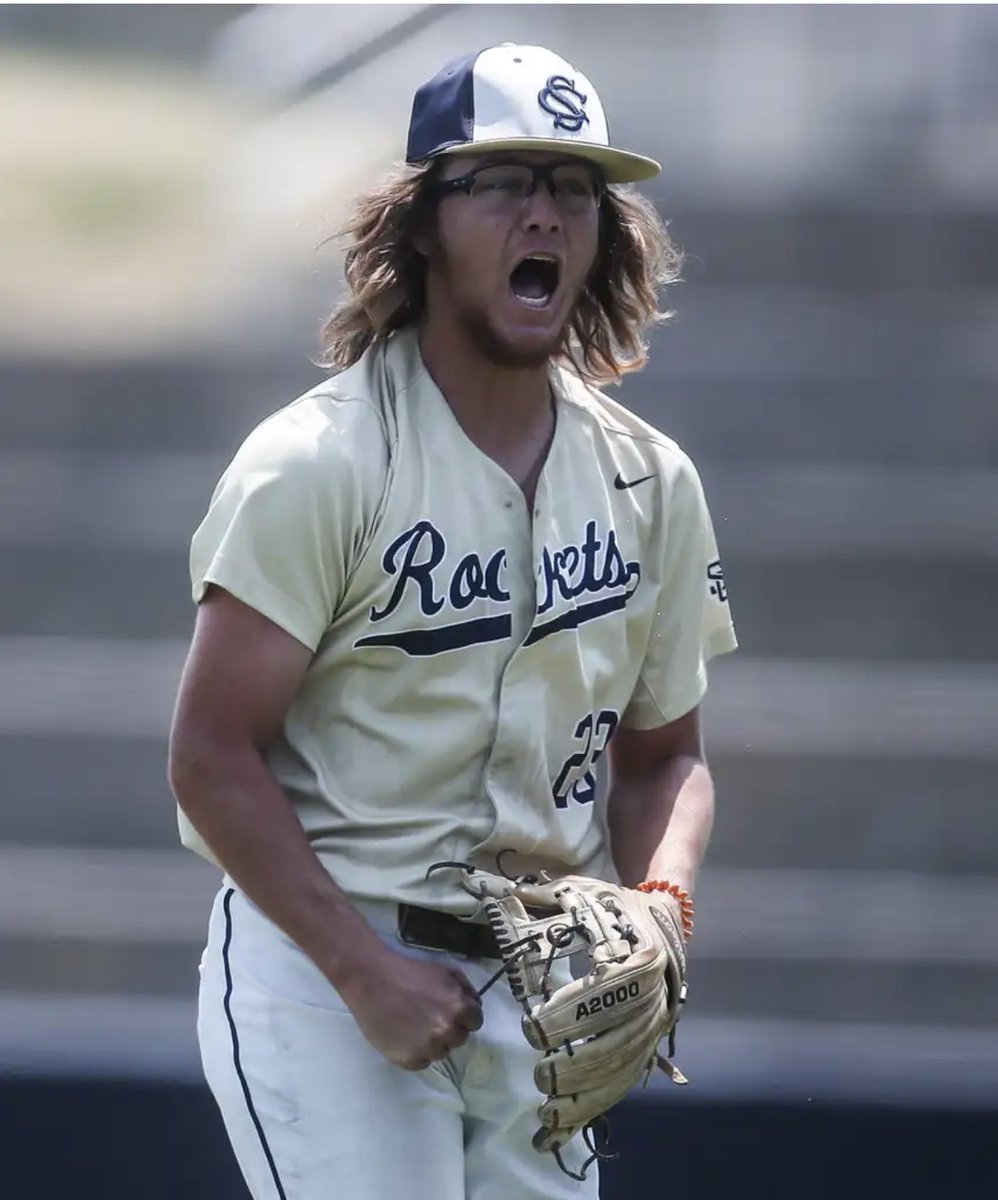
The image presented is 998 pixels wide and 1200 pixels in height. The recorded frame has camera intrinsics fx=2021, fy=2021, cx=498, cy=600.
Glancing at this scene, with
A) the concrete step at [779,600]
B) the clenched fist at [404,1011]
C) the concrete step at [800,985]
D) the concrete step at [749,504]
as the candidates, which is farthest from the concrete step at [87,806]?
the clenched fist at [404,1011]

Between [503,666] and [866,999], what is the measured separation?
4.36 ft

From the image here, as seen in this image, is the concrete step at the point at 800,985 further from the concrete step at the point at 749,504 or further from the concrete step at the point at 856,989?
the concrete step at the point at 749,504

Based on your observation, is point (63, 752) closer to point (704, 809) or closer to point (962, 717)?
point (704, 809)

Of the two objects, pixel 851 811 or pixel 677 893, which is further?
pixel 851 811

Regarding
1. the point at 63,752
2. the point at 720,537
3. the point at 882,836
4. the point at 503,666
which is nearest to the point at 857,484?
the point at 720,537

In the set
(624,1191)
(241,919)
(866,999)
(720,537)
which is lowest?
(624,1191)

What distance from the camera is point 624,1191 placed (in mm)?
3504

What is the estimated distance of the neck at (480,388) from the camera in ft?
8.23

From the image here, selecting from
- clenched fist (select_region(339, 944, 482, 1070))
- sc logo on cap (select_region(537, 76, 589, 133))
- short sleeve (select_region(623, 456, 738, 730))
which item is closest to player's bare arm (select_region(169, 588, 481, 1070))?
clenched fist (select_region(339, 944, 482, 1070))

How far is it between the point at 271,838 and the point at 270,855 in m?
0.02

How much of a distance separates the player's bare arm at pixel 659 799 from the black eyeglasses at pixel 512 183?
73 centimetres

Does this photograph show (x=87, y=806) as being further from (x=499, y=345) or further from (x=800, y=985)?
(x=499, y=345)

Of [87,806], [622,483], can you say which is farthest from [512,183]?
[87,806]

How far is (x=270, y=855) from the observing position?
2246 mm
